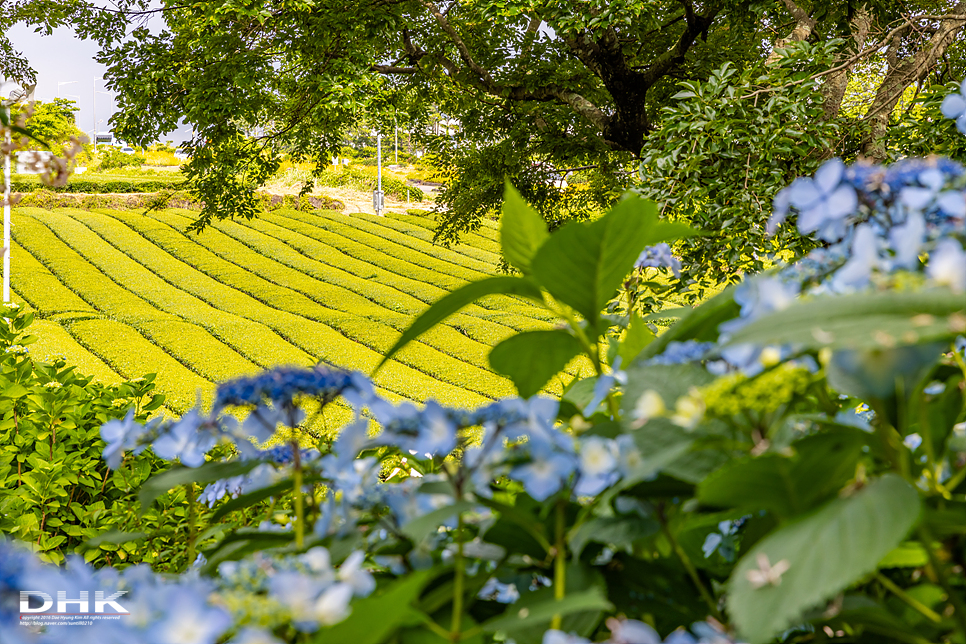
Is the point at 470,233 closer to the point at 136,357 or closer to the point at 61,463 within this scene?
the point at 136,357

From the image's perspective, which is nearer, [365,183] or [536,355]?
[536,355]

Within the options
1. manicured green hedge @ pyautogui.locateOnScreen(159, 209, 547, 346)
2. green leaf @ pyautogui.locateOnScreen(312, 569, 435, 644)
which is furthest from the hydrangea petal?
manicured green hedge @ pyautogui.locateOnScreen(159, 209, 547, 346)

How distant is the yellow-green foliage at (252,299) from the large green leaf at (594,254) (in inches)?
167

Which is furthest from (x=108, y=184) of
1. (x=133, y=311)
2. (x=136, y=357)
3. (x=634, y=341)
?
(x=634, y=341)

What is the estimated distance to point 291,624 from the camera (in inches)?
14.4

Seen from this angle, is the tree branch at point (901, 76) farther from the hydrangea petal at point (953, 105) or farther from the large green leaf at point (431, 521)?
the large green leaf at point (431, 521)

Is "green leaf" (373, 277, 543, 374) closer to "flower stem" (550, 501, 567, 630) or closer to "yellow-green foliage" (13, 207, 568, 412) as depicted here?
"flower stem" (550, 501, 567, 630)

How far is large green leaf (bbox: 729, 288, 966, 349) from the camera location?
275 mm

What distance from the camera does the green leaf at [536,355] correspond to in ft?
1.77

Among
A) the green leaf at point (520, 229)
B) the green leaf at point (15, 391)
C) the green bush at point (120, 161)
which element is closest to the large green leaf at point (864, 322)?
the green leaf at point (520, 229)

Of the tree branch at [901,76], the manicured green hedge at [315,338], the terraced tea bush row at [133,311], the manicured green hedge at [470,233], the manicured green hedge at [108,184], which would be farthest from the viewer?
the manicured green hedge at [108,184]

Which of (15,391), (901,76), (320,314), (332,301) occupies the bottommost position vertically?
(15,391)

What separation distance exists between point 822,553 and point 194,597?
288mm

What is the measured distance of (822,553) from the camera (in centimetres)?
31
